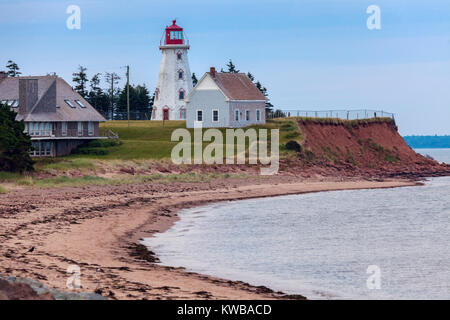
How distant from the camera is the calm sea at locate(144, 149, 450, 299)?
21.7 metres

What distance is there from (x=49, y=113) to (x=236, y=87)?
24563 mm

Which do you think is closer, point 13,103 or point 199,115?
point 13,103

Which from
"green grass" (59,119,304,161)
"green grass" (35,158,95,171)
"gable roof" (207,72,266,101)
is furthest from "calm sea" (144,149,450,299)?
"gable roof" (207,72,266,101)

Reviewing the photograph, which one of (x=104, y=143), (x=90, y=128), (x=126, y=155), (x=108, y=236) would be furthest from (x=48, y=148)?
(x=108, y=236)

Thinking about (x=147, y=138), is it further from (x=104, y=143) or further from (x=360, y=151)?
(x=360, y=151)

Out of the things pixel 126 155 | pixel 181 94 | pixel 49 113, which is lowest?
pixel 126 155

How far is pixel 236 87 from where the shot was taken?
81.6 metres

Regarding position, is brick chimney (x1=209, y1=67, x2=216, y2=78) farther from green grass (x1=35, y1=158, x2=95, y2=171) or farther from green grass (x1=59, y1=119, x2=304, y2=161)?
green grass (x1=35, y1=158, x2=95, y2=171)

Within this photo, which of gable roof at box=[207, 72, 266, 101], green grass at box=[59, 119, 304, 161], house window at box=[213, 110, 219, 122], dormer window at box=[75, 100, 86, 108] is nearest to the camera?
green grass at box=[59, 119, 304, 161]

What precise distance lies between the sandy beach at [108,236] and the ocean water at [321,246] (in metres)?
1.35

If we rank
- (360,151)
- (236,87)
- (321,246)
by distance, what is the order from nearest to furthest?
(321,246), (236,87), (360,151)

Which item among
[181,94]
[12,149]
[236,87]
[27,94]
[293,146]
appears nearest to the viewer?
[12,149]

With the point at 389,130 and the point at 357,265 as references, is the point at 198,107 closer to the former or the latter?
the point at 389,130

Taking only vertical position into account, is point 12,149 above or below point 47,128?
below
